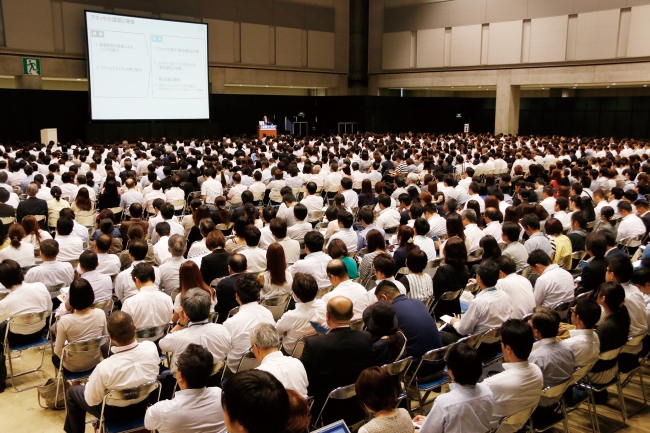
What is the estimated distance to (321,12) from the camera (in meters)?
35.1

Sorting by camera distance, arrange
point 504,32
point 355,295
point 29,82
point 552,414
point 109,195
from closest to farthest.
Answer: point 552,414 < point 355,295 < point 109,195 < point 29,82 < point 504,32

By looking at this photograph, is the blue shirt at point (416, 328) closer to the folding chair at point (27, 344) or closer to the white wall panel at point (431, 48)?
the folding chair at point (27, 344)

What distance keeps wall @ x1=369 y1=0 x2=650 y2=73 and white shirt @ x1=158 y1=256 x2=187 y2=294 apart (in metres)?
26.5

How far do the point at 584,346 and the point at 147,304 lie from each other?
13.3ft

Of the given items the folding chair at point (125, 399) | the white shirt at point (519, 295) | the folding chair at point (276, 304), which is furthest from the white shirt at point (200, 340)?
Result: the white shirt at point (519, 295)

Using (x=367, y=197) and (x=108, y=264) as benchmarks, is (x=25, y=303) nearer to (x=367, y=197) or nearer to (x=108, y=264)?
(x=108, y=264)

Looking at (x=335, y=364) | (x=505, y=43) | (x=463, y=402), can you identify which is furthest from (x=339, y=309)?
(x=505, y=43)

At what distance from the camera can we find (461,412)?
3.67m

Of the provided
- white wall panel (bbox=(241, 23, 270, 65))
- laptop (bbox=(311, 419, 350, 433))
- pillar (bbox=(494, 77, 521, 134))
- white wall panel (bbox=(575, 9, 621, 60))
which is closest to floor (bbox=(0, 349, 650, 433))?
laptop (bbox=(311, 419, 350, 433))

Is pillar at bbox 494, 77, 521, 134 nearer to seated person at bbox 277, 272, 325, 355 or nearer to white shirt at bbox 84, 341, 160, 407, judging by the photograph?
seated person at bbox 277, 272, 325, 355

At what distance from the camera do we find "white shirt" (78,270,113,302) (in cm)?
648

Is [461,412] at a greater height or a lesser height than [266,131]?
lesser

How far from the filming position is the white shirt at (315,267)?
22.6 ft

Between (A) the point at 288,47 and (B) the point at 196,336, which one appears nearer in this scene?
(B) the point at 196,336
